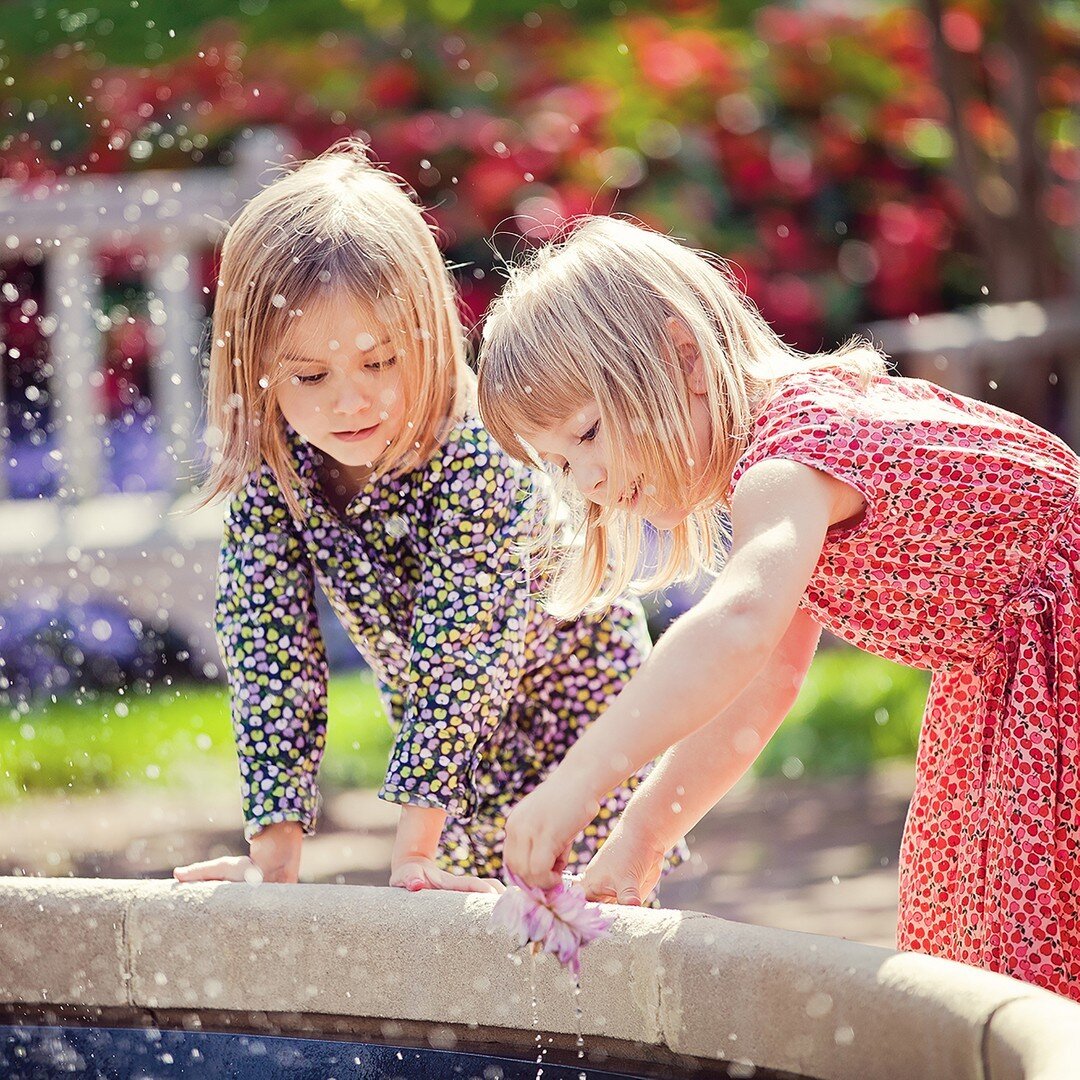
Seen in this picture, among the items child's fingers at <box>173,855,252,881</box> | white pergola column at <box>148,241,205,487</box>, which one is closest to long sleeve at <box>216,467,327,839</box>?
child's fingers at <box>173,855,252,881</box>

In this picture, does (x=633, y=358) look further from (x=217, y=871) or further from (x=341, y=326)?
(x=217, y=871)

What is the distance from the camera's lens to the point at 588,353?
1.79m

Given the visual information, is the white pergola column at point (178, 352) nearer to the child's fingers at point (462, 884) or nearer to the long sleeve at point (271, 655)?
the long sleeve at point (271, 655)

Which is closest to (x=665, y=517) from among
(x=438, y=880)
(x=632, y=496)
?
(x=632, y=496)

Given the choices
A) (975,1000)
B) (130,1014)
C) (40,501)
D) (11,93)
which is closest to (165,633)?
(40,501)

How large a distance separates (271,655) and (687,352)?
2.42 feet

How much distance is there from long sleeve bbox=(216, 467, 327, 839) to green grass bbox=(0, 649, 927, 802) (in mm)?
2282

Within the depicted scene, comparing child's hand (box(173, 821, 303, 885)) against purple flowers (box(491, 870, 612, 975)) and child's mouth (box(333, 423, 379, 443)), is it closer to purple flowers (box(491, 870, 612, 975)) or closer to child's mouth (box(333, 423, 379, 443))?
child's mouth (box(333, 423, 379, 443))

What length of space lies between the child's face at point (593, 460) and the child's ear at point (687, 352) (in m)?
0.13

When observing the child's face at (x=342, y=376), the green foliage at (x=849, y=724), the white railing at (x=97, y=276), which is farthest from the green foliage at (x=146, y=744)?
the child's face at (x=342, y=376)

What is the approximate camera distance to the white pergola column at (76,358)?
5281 mm

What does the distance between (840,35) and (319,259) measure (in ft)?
18.6

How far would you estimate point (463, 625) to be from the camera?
2.10m

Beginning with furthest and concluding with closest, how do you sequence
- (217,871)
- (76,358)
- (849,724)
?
1. (76,358)
2. (849,724)
3. (217,871)
